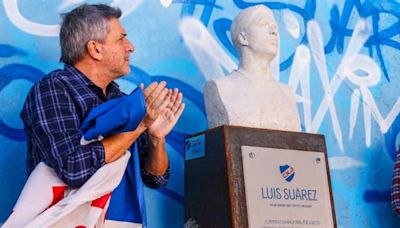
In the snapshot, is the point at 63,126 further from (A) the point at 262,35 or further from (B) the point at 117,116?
(A) the point at 262,35

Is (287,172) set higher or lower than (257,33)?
lower

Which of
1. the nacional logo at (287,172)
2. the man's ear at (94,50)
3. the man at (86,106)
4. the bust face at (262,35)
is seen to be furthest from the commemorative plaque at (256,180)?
the man's ear at (94,50)

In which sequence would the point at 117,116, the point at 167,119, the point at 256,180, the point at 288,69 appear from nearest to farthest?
the point at 117,116 → the point at 167,119 → the point at 256,180 → the point at 288,69

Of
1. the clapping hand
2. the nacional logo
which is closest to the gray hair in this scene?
the clapping hand

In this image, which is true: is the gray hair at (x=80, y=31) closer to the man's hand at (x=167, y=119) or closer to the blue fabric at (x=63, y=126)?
the blue fabric at (x=63, y=126)

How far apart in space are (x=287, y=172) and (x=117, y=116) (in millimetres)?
671

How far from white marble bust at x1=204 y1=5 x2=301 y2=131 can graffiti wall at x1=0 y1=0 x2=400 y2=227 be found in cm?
39

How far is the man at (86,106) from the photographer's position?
143 cm

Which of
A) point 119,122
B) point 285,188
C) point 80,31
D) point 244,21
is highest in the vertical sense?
point 244,21

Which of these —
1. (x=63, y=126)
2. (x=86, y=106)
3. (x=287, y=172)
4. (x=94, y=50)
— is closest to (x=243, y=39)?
(x=287, y=172)

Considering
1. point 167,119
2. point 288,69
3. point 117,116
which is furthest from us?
point 288,69

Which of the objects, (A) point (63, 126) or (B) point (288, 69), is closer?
(A) point (63, 126)

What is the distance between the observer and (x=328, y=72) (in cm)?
276

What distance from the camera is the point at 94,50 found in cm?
169
